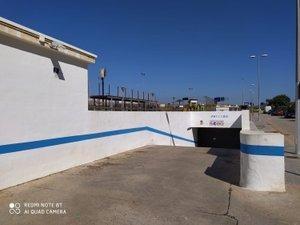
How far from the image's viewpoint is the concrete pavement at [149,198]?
20.3ft

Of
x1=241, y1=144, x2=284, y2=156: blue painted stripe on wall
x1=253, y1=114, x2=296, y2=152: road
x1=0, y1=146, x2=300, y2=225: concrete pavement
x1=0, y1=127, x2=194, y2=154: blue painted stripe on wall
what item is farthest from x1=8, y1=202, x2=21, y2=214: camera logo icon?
x1=253, y1=114, x2=296, y2=152: road

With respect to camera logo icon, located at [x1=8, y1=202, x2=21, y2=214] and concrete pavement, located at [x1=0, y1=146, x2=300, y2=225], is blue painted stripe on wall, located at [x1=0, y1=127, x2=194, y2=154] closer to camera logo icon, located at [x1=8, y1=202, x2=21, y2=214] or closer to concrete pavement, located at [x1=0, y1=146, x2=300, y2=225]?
concrete pavement, located at [x1=0, y1=146, x2=300, y2=225]

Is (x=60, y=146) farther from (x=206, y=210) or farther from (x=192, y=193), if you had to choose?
(x=206, y=210)

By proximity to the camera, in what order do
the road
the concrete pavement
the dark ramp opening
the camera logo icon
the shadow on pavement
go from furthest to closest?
1. the dark ramp opening
2. the road
3. the shadow on pavement
4. the camera logo icon
5. the concrete pavement

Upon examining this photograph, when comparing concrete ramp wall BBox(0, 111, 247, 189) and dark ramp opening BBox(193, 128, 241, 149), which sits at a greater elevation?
concrete ramp wall BBox(0, 111, 247, 189)

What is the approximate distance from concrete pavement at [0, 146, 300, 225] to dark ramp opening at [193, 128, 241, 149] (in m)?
25.0

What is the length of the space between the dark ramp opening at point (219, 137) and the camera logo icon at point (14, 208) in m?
28.8

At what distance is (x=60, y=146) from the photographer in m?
10.2

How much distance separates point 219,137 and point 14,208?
104 feet

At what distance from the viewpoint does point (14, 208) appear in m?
6.55

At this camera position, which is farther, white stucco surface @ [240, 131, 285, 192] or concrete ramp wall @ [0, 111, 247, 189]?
concrete ramp wall @ [0, 111, 247, 189]

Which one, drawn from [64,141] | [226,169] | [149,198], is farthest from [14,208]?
[226,169]

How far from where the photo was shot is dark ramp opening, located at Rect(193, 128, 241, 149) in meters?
35.5

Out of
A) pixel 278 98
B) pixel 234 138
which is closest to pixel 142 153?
pixel 234 138
